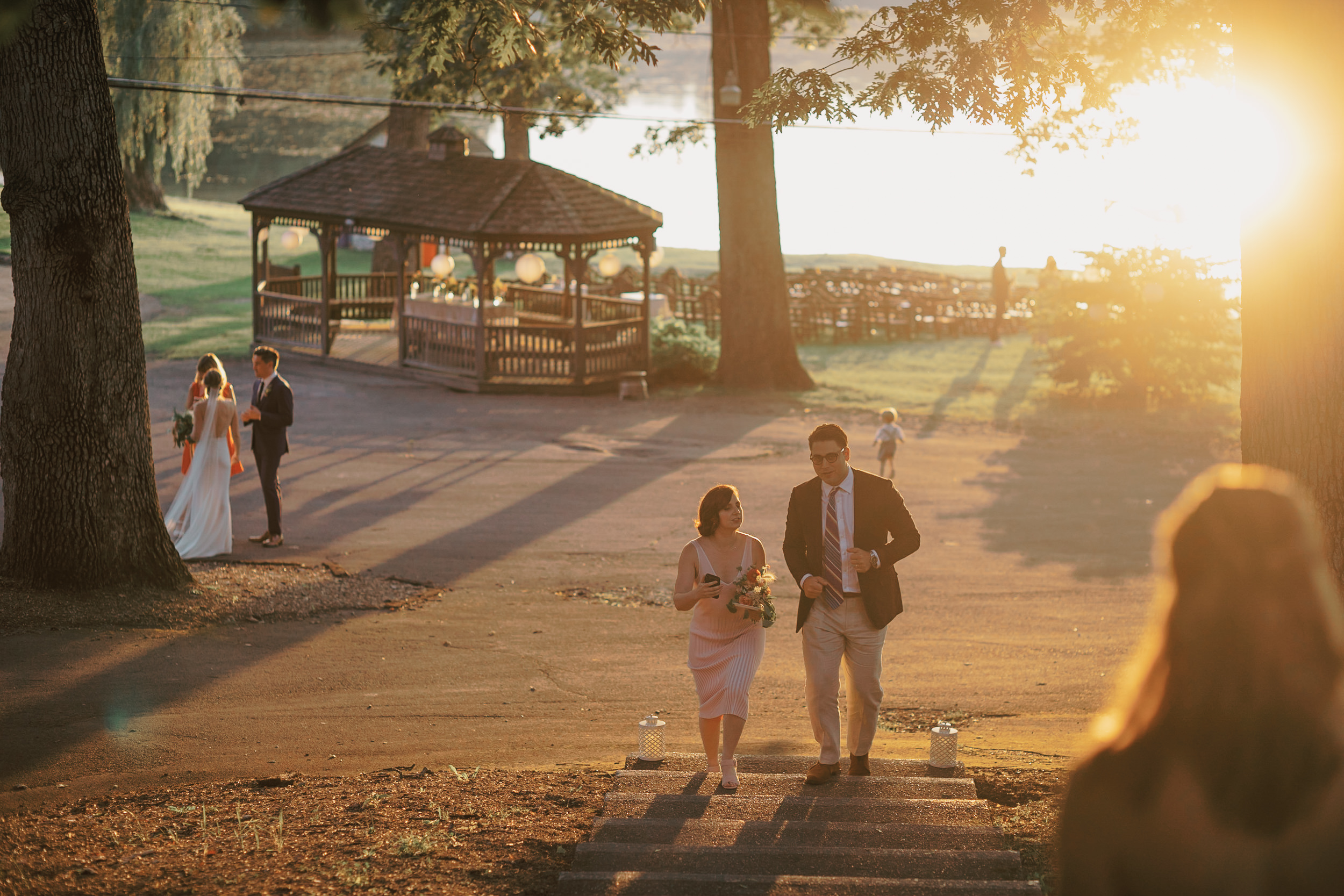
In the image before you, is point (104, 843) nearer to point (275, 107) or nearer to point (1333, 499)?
point (1333, 499)

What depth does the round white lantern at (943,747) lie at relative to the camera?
7.15 m

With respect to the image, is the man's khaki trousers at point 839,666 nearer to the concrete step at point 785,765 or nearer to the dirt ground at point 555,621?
the concrete step at point 785,765

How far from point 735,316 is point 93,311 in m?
17.3

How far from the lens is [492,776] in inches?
277

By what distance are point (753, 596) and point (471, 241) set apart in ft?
62.2

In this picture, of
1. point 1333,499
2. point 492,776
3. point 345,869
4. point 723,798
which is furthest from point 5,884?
point 1333,499

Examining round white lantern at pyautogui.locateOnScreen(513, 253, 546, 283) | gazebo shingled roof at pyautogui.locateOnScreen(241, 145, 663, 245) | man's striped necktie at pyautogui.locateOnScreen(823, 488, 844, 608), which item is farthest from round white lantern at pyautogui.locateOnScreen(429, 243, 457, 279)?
man's striped necktie at pyautogui.locateOnScreen(823, 488, 844, 608)

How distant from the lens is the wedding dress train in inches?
514

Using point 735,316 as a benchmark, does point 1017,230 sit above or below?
above

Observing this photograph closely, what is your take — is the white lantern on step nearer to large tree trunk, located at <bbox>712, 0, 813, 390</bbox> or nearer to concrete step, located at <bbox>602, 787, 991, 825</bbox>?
concrete step, located at <bbox>602, 787, 991, 825</bbox>

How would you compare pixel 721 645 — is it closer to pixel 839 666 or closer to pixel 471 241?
pixel 839 666

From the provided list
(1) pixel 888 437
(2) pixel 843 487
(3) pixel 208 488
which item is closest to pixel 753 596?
(2) pixel 843 487

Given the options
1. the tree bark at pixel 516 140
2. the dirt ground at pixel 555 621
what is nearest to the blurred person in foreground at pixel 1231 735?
the dirt ground at pixel 555 621

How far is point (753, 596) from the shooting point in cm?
711
